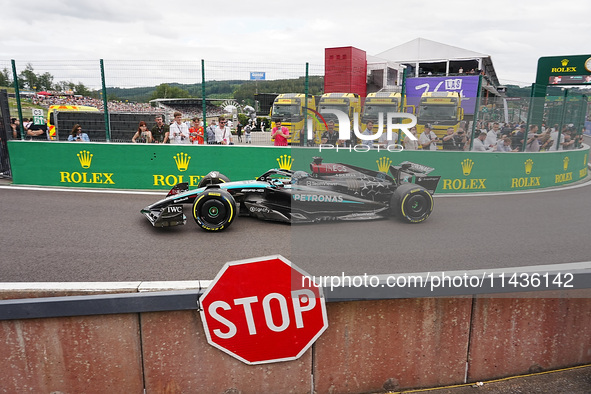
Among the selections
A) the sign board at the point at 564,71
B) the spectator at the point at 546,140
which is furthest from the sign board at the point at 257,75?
the sign board at the point at 564,71

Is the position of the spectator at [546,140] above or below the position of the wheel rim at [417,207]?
above

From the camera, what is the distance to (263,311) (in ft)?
9.21

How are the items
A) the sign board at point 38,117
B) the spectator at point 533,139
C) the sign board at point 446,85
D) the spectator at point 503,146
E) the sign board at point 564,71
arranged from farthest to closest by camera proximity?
the sign board at point 564,71, the sign board at point 446,85, the sign board at point 38,117, the spectator at point 533,139, the spectator at point 503,146

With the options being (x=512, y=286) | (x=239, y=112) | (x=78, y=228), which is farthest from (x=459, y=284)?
(x=239, y=112)

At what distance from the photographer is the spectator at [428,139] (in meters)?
2.88

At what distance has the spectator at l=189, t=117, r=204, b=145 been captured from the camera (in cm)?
899

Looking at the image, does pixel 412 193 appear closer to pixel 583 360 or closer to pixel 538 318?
pixel 538 318

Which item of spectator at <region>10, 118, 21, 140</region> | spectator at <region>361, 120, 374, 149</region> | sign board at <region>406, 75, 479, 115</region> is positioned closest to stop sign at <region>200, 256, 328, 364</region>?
spectator at <region>361, 120, 374, 149</region>

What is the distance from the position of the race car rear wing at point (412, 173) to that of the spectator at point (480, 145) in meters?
0.83

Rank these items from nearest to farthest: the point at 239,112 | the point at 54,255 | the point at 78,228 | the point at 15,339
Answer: the point at 15,339, the point at 54,255, the point at 78,228, the point at 239,112

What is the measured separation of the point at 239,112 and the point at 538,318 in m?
7.64

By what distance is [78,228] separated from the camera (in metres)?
5.66

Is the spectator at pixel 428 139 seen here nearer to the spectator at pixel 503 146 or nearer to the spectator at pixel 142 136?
the spectator at pixel 503 146

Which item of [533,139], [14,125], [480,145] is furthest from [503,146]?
[14,125]
